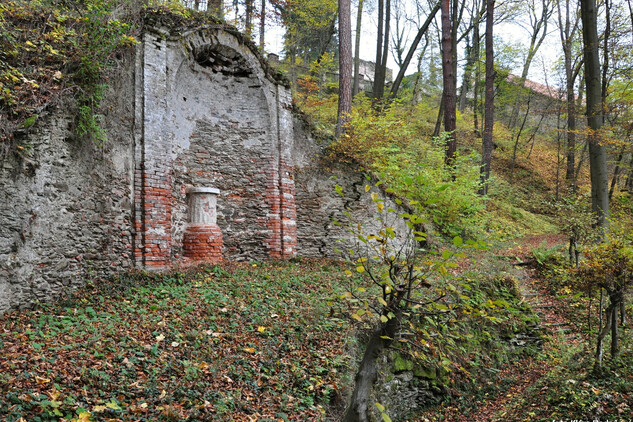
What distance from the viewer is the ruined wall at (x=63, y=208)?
562cm

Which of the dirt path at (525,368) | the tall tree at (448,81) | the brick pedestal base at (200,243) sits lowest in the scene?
the dirt path at (525,368)

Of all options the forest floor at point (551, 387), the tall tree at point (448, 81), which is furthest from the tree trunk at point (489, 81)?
the forest floor at point (551, 387)

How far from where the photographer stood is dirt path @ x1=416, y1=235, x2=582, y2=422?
19.4 ft

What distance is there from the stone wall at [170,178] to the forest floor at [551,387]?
201 inches

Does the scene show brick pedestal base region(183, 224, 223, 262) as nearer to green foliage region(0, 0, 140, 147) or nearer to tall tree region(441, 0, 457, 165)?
green foliage region(0, 0, 140, 147)

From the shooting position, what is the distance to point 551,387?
555cm

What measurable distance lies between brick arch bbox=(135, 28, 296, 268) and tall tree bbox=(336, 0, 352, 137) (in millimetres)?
2585

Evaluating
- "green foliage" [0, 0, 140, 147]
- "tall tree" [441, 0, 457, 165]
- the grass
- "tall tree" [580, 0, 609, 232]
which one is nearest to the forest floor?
the grass

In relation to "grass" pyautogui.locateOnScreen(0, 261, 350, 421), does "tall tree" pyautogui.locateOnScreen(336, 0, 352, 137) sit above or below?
above

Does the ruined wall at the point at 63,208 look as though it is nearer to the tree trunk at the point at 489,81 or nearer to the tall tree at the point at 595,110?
the tall tree at the point at 595,110

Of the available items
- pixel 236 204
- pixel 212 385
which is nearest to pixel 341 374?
pixel 212 385

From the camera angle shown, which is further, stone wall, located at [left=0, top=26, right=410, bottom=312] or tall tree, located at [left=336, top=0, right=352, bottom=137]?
tall tree, located at [left=336, top=0, right=352, bottom=137]

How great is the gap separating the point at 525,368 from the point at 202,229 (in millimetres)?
7417

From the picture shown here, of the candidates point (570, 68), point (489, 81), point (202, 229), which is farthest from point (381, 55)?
point (202, 229)
